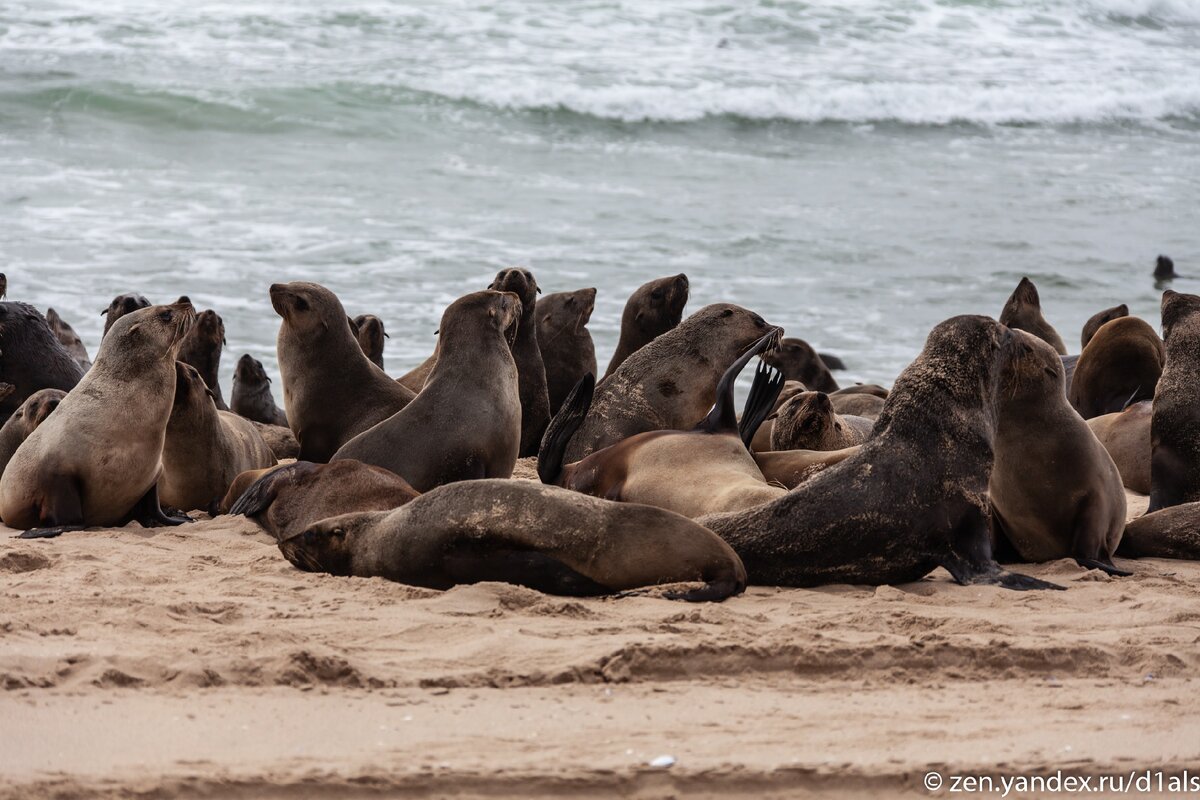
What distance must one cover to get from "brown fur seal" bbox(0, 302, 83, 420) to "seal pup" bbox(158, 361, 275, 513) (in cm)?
123

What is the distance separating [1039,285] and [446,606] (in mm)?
12983

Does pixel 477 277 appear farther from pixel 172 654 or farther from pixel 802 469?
pixel 172 654

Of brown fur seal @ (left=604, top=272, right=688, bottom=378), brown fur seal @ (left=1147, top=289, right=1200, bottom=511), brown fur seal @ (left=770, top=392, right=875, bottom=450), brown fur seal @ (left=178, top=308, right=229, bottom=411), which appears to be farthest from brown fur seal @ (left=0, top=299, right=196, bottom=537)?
brown fur seal @ (left=1147, top=289, right=1200, bottom=511)

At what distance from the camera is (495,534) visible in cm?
494

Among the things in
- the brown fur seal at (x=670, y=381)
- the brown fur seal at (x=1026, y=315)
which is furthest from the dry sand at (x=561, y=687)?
the brown fur seal at (x=1026, y=315)

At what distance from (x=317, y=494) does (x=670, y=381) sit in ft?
7.39

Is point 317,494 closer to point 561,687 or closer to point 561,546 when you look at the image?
point 561,546

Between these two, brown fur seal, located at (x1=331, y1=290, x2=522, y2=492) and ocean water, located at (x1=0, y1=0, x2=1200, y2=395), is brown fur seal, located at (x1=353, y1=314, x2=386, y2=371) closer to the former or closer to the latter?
ocean water, located at (x1=0, y1=0, x2=1200, y2=395)

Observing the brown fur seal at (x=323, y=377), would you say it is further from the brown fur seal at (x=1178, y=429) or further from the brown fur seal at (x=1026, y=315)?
the brown fur seal at (x=1026, y=315)

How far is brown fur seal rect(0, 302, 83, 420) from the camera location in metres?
7.88

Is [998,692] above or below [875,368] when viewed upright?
above

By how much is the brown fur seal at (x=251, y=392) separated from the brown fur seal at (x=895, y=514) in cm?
499

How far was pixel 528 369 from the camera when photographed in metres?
8.45

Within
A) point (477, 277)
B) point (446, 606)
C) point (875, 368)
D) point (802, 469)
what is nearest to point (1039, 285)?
point (875, 368)
